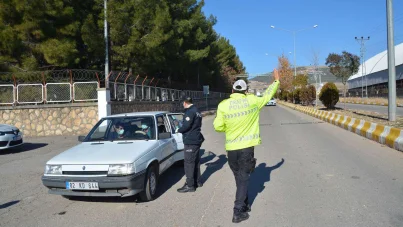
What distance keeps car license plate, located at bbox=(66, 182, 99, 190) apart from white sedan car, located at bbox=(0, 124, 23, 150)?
292 inches

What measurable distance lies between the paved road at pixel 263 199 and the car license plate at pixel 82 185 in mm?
359

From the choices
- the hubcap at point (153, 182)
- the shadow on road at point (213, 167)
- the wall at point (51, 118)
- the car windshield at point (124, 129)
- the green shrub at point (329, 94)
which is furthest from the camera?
the green shrub at point (329, 94)

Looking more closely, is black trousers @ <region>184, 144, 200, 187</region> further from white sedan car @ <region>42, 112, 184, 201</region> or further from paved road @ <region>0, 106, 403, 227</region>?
white sedan car @ <region>42, 112, 184, 201</region>

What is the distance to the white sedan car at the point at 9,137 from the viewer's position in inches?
447

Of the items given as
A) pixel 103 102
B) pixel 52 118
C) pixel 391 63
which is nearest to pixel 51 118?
pixel 52 118

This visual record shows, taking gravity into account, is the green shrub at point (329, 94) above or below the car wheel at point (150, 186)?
above

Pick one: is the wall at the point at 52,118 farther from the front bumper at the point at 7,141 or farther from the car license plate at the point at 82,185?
the car license plate at the point at 82,185

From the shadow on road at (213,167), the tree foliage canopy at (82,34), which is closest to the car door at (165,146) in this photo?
the shadow on road at (213,167)

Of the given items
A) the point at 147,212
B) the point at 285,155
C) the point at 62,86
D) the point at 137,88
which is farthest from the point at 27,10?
the point at 147,212

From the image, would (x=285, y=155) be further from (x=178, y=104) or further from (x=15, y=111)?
(x=178, y=104)

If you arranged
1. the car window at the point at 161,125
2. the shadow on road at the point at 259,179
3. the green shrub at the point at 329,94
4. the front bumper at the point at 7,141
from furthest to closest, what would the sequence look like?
the green shrub at the point at 329,94, the front bumper at the point at 7,141, the car window at the point at 161,125, the shadow on road at the point at 259,179

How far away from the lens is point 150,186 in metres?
5.68

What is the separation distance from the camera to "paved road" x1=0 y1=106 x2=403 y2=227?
4730mm

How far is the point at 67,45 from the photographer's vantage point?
1794cm
